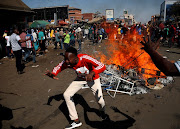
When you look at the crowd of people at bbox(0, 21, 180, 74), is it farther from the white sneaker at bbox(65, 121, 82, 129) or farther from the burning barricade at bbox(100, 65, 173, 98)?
the white sneaker at bbox(65, 121, 82, 129)

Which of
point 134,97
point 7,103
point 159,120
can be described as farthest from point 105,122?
point 7,103

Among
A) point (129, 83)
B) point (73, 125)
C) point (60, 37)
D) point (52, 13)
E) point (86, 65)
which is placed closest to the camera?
point (86, 65)

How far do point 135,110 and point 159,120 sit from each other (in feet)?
2.38

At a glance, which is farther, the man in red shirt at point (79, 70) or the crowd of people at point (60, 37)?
the crowd of people at point (60, 37)

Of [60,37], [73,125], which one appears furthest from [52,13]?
[73,125]

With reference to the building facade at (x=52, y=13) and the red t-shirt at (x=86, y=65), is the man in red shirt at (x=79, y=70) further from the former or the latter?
the building facade at (x=52, y=13)

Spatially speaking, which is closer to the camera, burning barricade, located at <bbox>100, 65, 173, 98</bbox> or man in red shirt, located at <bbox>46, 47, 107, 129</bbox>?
man in red shirt, located at <bbox>46, 47, 107, 129</bbox>

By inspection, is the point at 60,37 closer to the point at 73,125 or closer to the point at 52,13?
the point at 73,125

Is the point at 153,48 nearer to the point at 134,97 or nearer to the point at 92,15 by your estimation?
the point at 134,97

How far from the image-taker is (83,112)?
404 cm

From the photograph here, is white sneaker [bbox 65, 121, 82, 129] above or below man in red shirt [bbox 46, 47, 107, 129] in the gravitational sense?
below

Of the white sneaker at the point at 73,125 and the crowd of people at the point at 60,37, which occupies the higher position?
the crowd of people at the point at 60,37


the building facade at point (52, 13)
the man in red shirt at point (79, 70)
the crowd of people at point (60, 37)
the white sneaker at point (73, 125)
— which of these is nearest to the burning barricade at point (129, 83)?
the man in red shirt at point (79, 70)

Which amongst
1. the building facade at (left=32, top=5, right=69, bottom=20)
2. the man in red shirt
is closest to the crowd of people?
the man in red shirt
